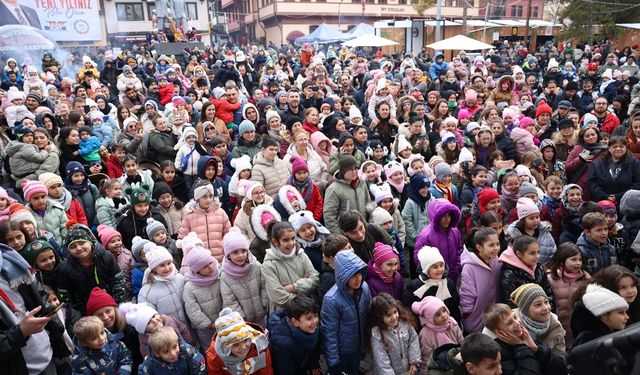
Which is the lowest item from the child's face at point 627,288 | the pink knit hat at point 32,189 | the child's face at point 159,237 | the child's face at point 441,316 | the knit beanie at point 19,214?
the child's face at point 441,316

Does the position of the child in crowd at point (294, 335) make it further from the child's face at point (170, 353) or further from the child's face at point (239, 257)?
the child's face at point (170, 353)

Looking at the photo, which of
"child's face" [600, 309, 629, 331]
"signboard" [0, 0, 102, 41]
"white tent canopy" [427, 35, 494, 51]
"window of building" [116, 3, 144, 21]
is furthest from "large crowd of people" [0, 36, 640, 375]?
"window of building" [116, 3, 144, 21]

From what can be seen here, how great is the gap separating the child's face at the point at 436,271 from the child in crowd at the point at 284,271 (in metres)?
0.97

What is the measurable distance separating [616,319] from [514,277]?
83 centimetres

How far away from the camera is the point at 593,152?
627cm

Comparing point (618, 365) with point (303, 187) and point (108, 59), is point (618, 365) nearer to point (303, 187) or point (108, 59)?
point (303, 187)

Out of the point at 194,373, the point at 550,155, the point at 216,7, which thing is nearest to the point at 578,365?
the point at 194,373

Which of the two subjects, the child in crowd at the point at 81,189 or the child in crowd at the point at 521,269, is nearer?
the child in crowd at the point at 521,269

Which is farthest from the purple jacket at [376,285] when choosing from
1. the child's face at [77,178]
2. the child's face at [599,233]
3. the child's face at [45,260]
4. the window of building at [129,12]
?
the window of building at [129,12]

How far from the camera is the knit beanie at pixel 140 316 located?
358cm

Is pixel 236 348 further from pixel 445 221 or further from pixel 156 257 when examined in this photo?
pixel 445 221

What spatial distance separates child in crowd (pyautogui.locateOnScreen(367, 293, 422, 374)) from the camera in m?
3.52

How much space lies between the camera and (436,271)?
382 cm

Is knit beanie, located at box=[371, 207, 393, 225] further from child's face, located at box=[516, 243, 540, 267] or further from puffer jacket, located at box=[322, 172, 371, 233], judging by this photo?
child's face, located at box=[516, 243, 540, 267]
